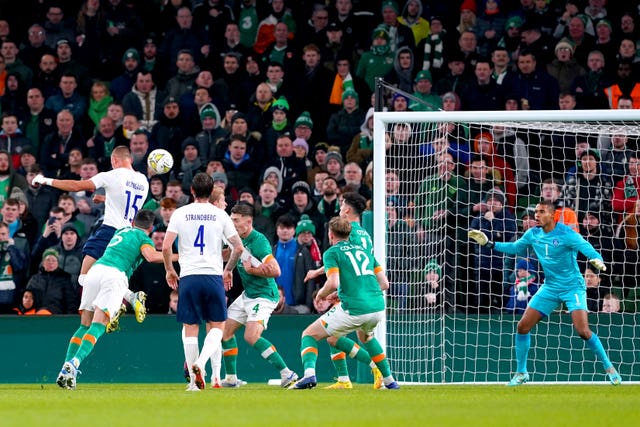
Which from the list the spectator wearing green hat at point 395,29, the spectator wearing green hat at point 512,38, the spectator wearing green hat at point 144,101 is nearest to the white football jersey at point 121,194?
the spectator wearing green hat at point 144,101

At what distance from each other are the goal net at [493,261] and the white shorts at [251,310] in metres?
2.46

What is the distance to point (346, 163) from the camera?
776 inches

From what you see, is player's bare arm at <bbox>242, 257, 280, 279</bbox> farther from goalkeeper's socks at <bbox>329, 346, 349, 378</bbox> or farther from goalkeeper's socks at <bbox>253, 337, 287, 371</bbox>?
goalkeeper's socks at <bbox>329, 346, 349, 378</bbox>

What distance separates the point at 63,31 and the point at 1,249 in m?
6.12

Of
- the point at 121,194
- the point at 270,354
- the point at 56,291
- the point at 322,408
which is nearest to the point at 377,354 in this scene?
the point at 270,354

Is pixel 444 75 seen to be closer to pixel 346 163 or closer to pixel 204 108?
pixel 346 163

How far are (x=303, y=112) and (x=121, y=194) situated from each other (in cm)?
683

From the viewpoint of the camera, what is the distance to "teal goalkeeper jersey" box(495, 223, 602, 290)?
48.0 ft

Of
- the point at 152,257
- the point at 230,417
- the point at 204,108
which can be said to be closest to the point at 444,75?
the point at 204,108

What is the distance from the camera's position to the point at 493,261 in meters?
17.3

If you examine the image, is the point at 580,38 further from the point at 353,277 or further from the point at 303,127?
the point at 353,277

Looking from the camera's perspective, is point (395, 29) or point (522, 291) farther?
point (395, 29)

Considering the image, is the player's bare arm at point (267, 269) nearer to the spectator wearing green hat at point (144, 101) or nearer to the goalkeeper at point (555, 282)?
the goalkeeper at point (555, 282)

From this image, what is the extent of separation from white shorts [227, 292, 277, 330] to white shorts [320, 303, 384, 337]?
3.61 feet
